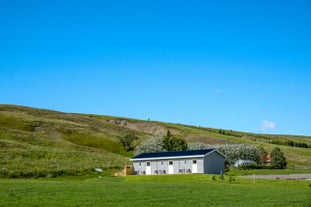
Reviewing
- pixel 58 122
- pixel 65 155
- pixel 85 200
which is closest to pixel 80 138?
pixel 58 122

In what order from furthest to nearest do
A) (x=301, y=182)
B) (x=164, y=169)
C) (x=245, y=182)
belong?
(x=164, y=169)
(x=245, y=182)
(x=301, y=182)

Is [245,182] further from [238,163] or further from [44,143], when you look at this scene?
[44,143]

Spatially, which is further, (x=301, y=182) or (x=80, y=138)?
(x=80, y=138)

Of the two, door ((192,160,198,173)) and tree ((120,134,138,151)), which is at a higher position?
tree ((120,134,138,151))

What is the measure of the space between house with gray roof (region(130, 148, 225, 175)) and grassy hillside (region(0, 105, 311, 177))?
5.01 m

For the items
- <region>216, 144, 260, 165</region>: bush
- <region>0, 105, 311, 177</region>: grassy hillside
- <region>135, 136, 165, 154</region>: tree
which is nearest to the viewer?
<region>0, 105, 311, 177</region>: grassy hillside

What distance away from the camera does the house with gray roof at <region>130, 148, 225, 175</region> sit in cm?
6575

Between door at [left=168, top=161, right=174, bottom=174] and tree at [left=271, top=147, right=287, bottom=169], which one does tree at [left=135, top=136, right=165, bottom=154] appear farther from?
door at [left=168, top=161, right=174, bottom=174]

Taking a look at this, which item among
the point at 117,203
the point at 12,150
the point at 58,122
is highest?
the point at 58,122

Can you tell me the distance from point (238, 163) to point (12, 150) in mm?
47133

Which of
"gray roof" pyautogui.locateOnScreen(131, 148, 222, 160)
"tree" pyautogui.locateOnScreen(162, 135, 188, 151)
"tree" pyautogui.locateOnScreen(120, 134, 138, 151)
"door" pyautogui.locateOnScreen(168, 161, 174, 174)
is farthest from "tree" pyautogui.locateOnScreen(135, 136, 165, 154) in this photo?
"door" pyautogui.locateOnScreen(168, 161, 174, 174)

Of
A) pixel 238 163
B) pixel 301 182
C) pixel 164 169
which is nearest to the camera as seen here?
pixel 301 182

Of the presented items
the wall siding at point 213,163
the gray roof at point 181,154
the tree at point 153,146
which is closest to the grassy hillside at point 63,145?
the tree at point 153,146

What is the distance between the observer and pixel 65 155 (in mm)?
79312
